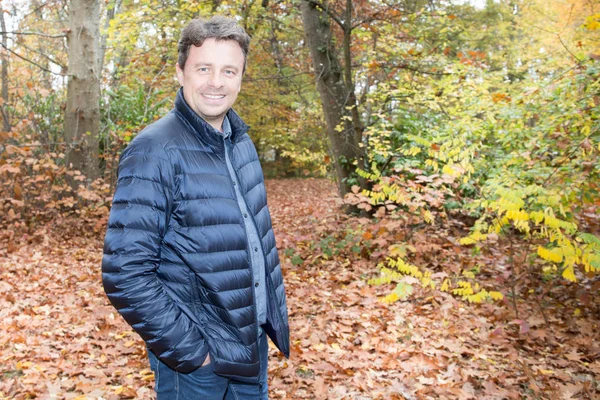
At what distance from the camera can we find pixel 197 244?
1.84 metres

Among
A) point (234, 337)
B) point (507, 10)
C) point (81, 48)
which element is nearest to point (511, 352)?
point (234, 337)

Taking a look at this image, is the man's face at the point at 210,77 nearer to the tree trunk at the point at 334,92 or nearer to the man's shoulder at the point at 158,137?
the man's shoulder at the point at 158,137

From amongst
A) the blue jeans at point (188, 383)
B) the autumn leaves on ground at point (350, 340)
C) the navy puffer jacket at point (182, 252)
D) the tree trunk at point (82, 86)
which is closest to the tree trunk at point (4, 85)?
the tree trunk at point (82, 86)

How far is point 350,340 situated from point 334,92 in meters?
5.19

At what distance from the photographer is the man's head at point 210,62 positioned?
2.00 meters

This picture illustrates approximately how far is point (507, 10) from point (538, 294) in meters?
19.4

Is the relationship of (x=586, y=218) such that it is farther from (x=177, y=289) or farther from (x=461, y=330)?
(x=177, y=289)

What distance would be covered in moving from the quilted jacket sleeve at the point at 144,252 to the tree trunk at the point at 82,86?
8.14 m

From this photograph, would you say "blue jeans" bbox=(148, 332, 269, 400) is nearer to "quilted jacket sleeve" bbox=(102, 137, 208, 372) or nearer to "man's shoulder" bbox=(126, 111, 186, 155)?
"quilted jacket sleeve" bbox=(102, 137, 208, 372)

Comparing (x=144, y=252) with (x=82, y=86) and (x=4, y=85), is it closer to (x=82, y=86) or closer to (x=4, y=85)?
(x=82, y=86)

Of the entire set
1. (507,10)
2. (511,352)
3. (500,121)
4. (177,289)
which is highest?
(507,10)

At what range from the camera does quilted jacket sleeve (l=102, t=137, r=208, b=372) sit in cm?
173

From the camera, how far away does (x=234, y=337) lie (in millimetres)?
1933

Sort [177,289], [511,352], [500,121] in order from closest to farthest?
[177,289]
[511,352]
[500,121]
